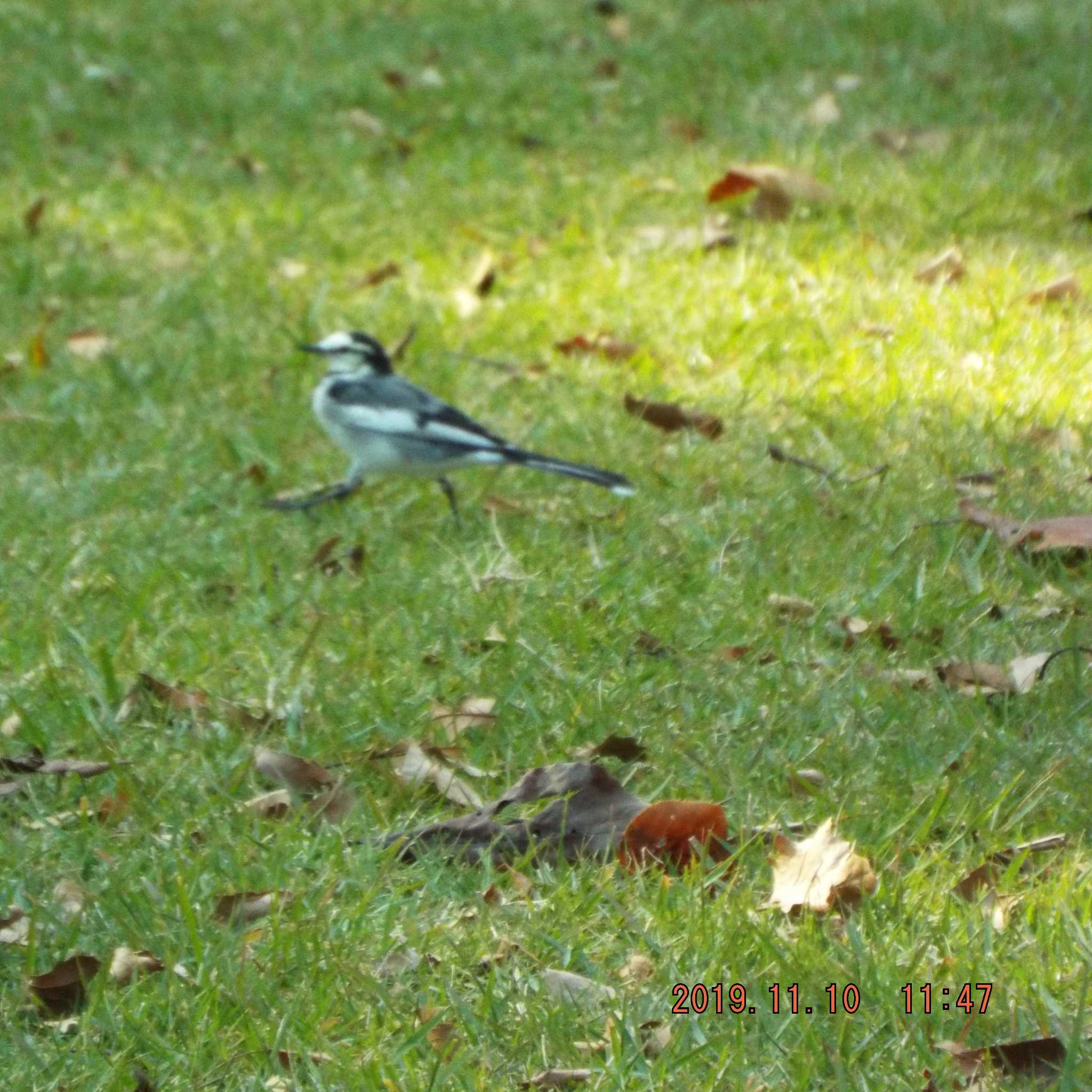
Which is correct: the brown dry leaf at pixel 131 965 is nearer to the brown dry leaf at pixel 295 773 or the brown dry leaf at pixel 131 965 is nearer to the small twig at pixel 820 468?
the brown dry leaf at pixel 295 773

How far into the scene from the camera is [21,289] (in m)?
7.50

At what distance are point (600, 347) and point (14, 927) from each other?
11.9 feet

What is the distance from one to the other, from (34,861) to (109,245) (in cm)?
490

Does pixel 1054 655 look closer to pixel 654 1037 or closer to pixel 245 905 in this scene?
pixel 654 1037

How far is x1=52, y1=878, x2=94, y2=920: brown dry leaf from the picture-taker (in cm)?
332

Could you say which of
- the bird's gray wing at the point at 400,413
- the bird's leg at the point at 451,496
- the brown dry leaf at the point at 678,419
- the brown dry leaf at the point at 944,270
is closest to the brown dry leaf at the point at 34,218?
the bird's gray wing at the point at 400,413

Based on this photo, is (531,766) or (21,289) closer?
(531,766)

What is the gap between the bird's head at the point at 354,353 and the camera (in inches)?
236

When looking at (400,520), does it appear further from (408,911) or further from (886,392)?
(408,911)

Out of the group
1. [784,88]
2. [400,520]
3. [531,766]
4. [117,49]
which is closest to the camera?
[531,766]

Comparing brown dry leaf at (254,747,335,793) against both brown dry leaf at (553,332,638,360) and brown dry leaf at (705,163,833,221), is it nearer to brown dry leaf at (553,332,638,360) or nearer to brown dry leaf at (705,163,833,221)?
brown dry leaf at (553,332,638,360)

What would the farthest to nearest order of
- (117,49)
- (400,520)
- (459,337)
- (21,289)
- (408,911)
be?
(117,49) → (21,289) → (459,337) → (400,520) → (408,911)

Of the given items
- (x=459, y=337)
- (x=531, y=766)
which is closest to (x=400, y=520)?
(x=459, y=337)
